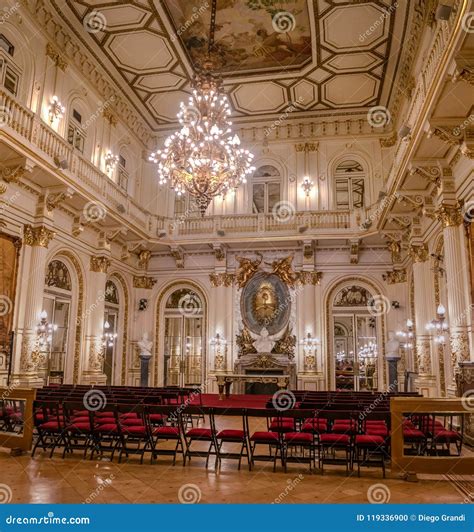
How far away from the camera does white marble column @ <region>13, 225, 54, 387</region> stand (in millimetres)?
9500

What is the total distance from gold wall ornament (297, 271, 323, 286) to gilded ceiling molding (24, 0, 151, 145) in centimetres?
705

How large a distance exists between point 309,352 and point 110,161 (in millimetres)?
8133

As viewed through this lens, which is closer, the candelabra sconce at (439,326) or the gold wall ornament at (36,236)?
the candelabra sconce at (439,326)

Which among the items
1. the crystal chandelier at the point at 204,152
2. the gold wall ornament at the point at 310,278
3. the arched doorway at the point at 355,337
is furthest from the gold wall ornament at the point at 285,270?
the crystal chandelier at the point at 204,152

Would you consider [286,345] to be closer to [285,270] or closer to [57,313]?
[285,270]

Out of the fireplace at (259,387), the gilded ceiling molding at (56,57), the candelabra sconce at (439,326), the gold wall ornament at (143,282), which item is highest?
the gilded ceiling molding at (56,57)

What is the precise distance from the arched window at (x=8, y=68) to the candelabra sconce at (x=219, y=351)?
8779mm

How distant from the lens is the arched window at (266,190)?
51.9 ft

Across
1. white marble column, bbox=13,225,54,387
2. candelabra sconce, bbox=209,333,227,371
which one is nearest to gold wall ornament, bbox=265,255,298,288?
candelabra sconce, bbox=209,333,227,371

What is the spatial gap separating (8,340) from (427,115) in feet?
28.2

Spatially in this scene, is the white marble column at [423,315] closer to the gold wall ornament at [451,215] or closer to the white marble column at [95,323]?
the gold wall ornament at [451,215]

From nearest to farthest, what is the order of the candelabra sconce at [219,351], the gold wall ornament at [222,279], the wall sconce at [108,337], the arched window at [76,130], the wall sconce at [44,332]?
the wall sconce at [44,332]
the arched window at [76,130]
the wall sconce at [108,337]
the candelabra sconce at [219,351]
the gold wall ornament at [222,279]

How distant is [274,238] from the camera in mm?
14500

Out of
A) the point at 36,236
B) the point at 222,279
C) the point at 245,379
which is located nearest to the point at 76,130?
the point at 36,236
